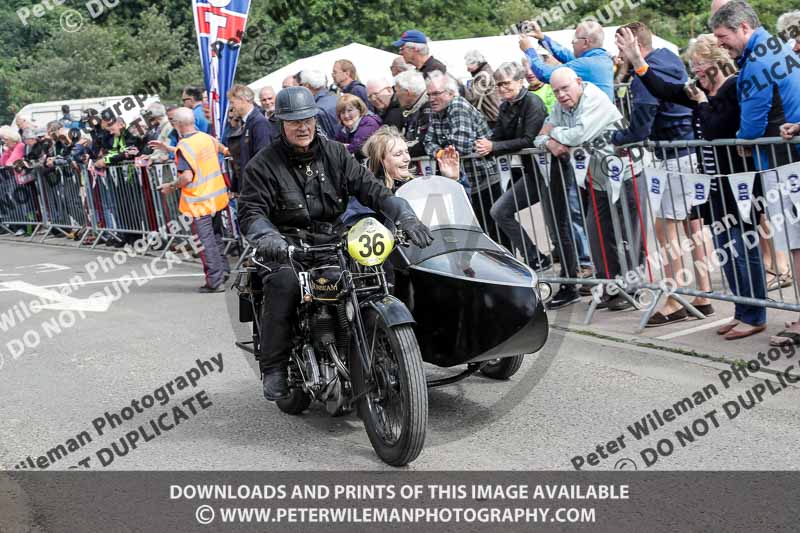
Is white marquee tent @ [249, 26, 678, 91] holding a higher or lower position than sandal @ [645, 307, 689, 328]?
higher

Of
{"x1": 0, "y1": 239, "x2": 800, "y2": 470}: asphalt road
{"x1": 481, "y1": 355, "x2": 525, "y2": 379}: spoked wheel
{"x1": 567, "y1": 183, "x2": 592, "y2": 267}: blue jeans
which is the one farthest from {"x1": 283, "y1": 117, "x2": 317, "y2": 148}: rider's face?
{"x1": 567, "y1": 183, "x2": 592, "y2": 267}: blue jeans

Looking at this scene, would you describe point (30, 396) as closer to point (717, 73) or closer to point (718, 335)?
point (718, 335)

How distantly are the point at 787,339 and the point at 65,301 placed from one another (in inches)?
299

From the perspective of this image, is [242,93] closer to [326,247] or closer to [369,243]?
[326,247]

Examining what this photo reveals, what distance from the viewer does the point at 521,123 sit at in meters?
9.01

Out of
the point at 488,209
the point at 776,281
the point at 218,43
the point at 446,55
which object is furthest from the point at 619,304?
the point at 446,55

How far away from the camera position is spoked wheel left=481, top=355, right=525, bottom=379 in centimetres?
663

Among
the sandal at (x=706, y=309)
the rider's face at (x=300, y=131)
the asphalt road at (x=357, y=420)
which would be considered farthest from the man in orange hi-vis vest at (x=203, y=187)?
the rider's face at (x=300, y=131)

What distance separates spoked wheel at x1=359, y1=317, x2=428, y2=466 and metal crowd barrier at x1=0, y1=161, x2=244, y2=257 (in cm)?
888

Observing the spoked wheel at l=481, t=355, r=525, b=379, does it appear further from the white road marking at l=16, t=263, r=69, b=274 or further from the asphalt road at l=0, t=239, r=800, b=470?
the white road marking at l=16, t=263, r=69, b=274

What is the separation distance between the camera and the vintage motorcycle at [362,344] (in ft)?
16.2

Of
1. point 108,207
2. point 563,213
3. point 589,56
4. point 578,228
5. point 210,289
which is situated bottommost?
point 210,289

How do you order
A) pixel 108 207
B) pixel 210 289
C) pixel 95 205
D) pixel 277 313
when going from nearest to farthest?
pixel 277 313 → pixel 210 289 → pixel 108 207 → pixel 95 205

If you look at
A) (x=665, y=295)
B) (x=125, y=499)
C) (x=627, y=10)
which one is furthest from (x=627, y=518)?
(x=627, y=10)
